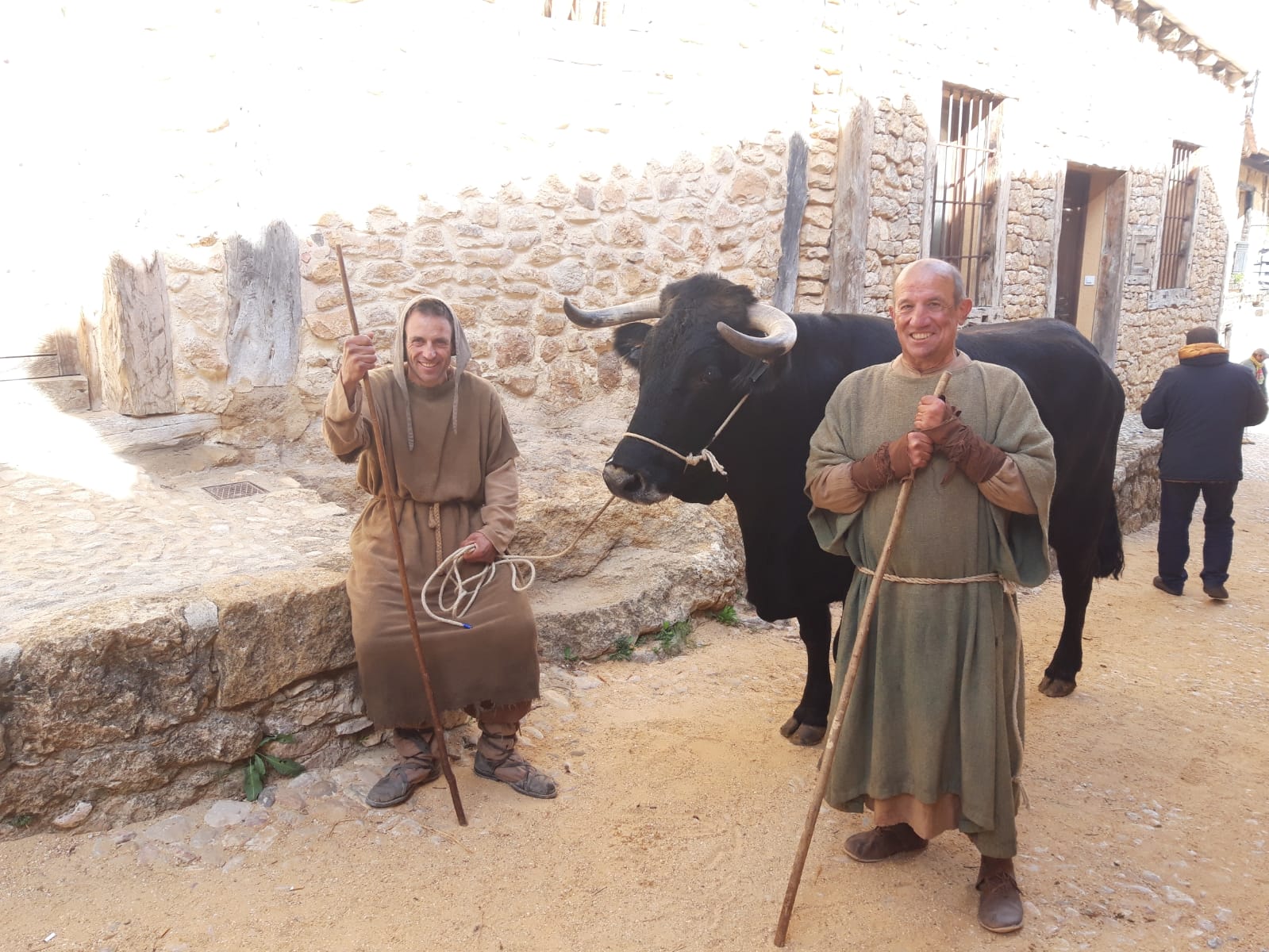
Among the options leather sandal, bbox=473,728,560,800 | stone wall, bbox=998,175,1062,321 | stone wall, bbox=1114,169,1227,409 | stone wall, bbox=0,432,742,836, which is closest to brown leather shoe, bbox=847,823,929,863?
leather sandal, bbox=473,728,560,800

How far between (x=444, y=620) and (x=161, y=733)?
0.88 metres

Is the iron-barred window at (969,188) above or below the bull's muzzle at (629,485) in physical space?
above

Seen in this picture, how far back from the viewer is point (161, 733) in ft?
9.11

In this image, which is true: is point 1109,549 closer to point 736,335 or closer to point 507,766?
point 736,335

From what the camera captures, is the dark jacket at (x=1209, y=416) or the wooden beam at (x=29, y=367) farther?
the dark jacket at (x=1209, y=416)

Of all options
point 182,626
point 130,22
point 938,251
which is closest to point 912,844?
point 182,626

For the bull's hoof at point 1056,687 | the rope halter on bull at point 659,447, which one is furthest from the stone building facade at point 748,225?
the bull's hoof at point 1056,687

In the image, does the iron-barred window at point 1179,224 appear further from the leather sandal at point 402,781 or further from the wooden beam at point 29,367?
the wooden beam at point 29,367

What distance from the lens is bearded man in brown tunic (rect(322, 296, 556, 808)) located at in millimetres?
2881

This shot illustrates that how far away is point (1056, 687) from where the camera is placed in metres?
4.10

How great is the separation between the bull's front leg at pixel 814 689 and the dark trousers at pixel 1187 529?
3.53 metres

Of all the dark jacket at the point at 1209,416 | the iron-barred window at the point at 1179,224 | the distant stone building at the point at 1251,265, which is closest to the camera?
the dark jacket at the point at 1209,416

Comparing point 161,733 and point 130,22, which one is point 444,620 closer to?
point 161,733

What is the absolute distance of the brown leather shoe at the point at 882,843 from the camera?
2.72 m
